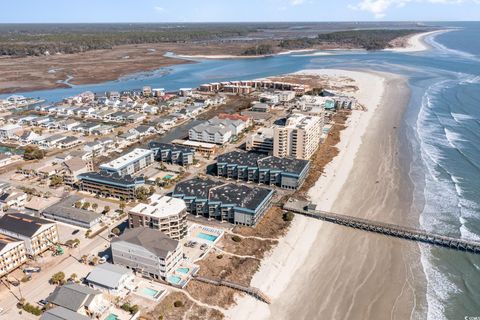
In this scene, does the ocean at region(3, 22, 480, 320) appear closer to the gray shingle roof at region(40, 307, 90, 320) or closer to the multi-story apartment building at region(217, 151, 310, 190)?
the multi-story apartment building at region(217, 151, 310, 190)

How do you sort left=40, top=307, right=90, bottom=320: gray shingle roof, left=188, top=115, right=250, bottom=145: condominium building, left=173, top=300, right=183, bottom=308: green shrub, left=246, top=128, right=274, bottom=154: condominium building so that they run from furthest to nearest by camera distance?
1. left=188, top=115, right=250, bottom=145: condominium building
2. left=246, top=128, right=274, bottom=154: condominium building
3. left=173, top=300, right=183, bottom=308: green shrub
4. left=40, top=307, right=90, bottom=320: gray shingle roof

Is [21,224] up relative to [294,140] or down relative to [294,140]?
down

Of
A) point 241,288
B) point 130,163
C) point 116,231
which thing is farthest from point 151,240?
point 130,163

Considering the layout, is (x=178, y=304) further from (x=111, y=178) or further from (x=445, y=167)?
(x=445, y=167)

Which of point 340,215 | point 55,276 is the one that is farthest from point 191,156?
point 55,276

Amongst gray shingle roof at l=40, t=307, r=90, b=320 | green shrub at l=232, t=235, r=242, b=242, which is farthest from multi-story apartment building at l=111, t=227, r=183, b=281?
gray shingle roof at l=40, t=307, r=90, b=320
